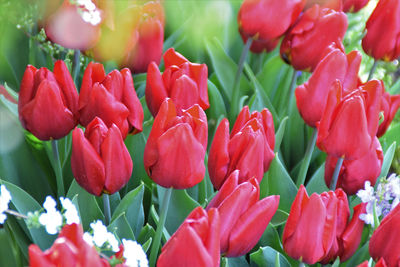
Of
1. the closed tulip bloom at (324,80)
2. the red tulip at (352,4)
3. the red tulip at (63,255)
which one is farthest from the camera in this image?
the red tulip at (352,4)

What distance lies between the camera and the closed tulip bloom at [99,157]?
0.70 m

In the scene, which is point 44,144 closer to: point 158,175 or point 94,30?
point 94,30

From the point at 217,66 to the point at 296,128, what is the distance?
20 cm

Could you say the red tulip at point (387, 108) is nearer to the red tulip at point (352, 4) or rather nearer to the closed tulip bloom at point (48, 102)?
the red tulip at point (352, 4)

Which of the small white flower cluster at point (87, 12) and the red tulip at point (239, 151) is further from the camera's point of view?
the small white flower cluster at point (87, 12)

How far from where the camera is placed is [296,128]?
1.16 meters

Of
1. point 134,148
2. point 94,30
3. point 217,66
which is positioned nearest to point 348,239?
point 134,148

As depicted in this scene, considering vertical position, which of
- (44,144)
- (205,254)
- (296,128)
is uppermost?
(205,254)

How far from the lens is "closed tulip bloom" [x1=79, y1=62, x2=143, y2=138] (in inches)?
29.8

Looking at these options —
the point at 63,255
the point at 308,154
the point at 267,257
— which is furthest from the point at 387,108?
the point at 63,255

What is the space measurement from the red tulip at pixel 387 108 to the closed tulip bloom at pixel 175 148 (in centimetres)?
37

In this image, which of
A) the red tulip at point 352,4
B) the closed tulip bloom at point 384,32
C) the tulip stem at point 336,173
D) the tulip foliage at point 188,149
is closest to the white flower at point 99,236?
the tulip foliage at point 188,149

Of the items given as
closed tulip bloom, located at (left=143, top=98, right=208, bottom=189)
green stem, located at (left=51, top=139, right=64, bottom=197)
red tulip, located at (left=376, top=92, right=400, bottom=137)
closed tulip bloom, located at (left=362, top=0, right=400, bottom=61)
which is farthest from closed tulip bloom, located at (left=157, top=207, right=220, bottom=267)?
closed tulip bloom, located at (left=362, top=0, right=400, bottom=61)

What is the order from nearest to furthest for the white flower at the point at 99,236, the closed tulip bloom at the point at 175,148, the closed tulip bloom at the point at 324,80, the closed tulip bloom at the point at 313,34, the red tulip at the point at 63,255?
the red tulip at the point at 63,255
the white flower at the point at 99,236
the closed tulip bloom at the point at 175,148
the closed tulip bloom at the point at 324,80
the closed tulip bloom at the point at 313,34
